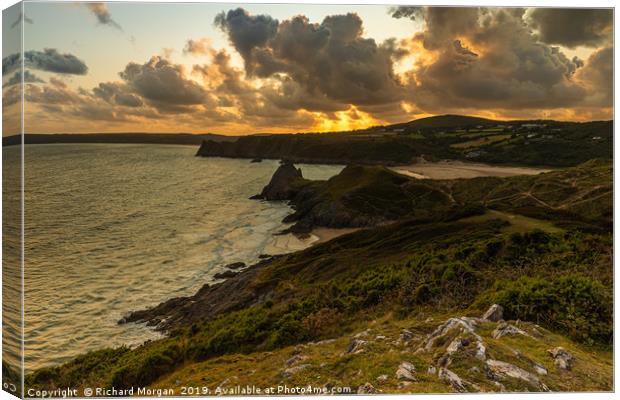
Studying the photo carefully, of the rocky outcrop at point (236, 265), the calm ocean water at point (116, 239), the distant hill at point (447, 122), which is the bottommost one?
the rocky outcrop at point (236, 265)

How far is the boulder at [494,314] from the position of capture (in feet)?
30.8

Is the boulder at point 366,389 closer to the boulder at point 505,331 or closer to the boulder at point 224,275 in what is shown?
the boulder at point 505,331

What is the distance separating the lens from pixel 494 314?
945cm

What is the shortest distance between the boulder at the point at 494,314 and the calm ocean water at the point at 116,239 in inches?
446

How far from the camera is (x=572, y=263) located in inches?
464

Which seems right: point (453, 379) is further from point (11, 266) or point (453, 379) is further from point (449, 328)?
point (11, 266)

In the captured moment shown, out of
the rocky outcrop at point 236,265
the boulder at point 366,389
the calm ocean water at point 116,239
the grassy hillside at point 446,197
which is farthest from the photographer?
the rocky outcrop at point 236,265

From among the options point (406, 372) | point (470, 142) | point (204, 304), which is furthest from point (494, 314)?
point (204, 304)

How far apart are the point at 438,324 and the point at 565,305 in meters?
3.07

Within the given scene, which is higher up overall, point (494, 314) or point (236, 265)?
point (494, 314)

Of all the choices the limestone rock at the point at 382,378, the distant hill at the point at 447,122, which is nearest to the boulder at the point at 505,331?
the limestone rock at the point at 382,378

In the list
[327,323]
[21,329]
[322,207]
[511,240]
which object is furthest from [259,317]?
[322,207]

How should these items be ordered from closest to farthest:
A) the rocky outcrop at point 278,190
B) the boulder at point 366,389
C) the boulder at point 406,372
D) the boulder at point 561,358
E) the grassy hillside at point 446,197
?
1. the boulder at point 406,372
2. the boulder at point 561,358
3. the boulder at point 366,389
4. the grassy hillside at point 446,197
5. the rocky outcrop at point 278,190

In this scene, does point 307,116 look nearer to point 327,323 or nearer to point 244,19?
point 244,19
